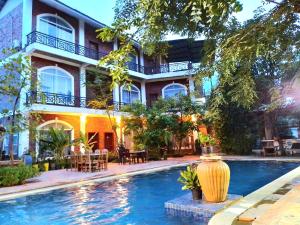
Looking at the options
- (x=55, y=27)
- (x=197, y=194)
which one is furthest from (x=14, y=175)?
(x=55, y=27)

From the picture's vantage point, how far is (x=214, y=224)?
171 inches

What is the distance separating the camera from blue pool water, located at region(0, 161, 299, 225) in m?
5.77

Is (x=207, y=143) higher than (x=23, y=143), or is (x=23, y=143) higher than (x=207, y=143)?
(x=23, y=143)

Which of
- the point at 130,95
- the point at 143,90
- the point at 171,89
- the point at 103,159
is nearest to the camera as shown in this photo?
the point at 103,159

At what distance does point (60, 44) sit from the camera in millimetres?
17984

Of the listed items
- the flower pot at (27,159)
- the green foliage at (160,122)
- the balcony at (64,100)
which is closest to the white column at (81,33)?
the balcony at (64,100)

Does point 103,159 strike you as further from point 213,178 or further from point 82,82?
point 213,178

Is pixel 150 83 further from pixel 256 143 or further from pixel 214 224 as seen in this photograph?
pixel 214 224

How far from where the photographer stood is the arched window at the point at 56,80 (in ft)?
56.9

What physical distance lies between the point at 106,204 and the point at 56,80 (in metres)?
12.7

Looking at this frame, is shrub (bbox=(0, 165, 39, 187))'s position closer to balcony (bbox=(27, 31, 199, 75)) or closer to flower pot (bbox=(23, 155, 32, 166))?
flower pot (bbox=(23, 155, 32, 166))

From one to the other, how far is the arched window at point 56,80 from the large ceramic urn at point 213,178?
1369 centimetres

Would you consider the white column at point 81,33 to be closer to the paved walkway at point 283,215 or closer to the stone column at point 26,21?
the stone column at point 26,21

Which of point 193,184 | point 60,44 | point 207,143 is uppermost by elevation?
point 60,44
